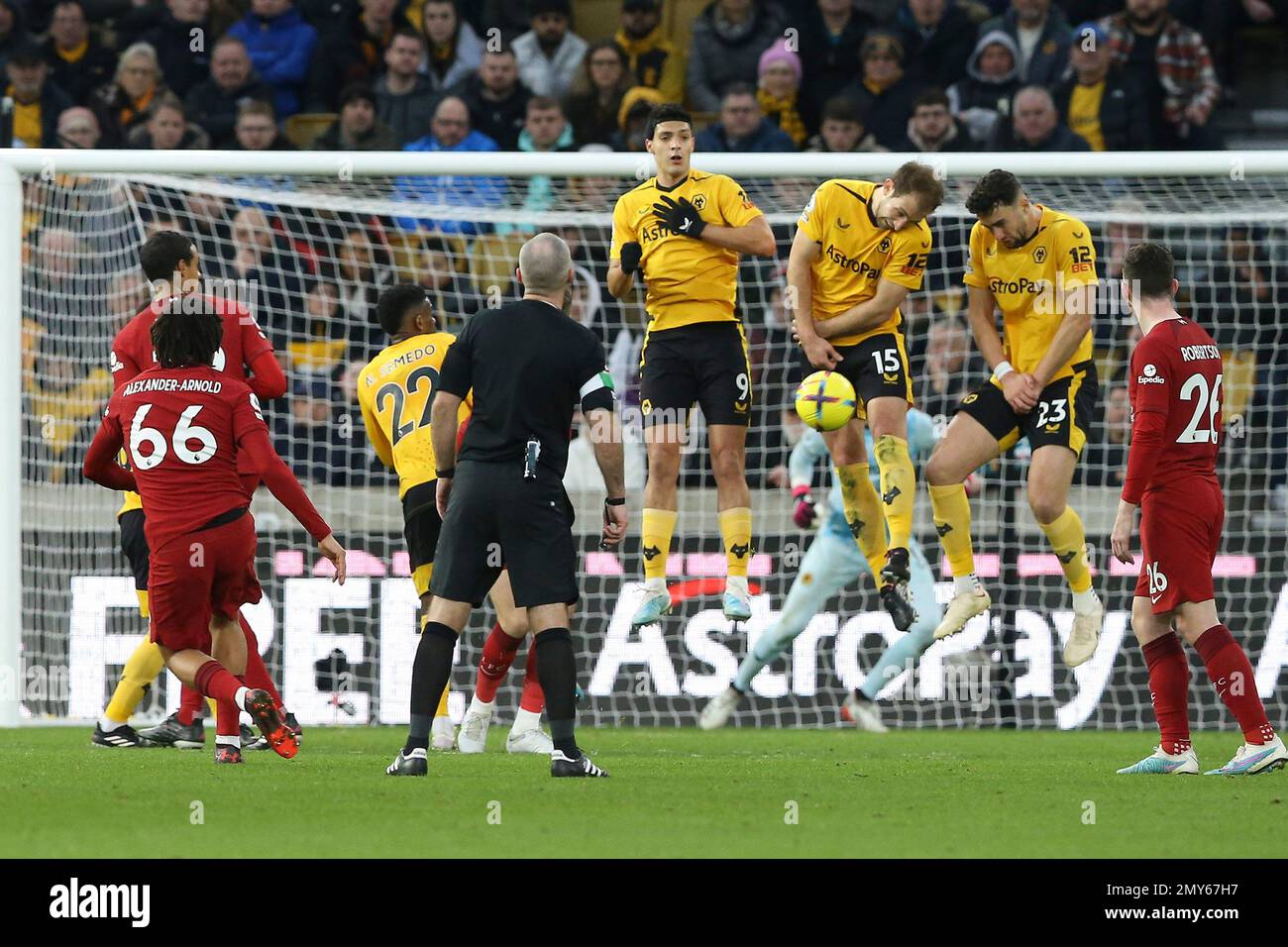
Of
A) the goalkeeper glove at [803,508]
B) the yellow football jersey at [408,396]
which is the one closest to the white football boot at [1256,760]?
the goalkeeper glove at [803,508]

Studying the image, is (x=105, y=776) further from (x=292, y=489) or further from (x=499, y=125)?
(x=499, y=125)

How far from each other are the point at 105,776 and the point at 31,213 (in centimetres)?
642

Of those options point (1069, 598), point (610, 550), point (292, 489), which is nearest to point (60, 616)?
point (610, 550)

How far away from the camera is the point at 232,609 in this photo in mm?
8492

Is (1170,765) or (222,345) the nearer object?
(1170,765)

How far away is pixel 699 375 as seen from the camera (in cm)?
955

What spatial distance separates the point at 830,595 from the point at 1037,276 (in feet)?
9.79

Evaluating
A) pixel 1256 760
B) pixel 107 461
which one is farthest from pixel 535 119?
pixel 1256 760

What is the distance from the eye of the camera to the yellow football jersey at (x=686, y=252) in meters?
9.51

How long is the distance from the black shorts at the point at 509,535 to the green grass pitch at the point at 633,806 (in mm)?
795

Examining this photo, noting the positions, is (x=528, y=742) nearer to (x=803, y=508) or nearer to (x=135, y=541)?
(x=135, y=541)

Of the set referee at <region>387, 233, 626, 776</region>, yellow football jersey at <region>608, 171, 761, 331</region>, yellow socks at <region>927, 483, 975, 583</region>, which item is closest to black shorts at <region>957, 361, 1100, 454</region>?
yellow socks at <region>927, 483, 975, 583</region>

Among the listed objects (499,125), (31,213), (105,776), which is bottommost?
(105,776)
